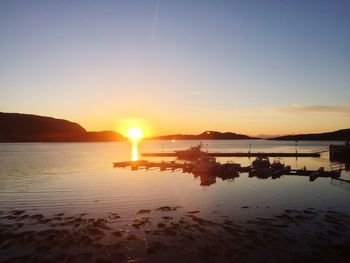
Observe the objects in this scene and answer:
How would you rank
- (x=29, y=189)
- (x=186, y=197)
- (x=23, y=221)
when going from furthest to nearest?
(x=29, y=189)
(x=186, y=197)
(x=23, y=221)

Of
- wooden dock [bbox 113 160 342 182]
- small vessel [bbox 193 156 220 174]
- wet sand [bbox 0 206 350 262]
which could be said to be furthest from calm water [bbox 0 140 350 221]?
small vessel [bbox 193 156 220 174]

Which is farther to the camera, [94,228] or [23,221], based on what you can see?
[23,221]

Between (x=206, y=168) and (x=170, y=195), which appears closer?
(x=170, y=195)

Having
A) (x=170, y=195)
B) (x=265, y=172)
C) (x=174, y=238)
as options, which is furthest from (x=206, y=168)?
(x=174, y=238)

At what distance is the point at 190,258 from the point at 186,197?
23639 mm

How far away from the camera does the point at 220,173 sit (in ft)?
234

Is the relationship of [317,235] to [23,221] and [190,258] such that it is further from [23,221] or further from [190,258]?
[23,221]

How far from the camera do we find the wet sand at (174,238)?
881 inches

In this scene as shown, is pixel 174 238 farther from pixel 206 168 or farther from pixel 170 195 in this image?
pixel 206 168

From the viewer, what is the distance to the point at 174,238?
26.3 meters

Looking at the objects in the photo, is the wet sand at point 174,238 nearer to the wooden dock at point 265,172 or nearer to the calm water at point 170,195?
the calm water at point 170,195

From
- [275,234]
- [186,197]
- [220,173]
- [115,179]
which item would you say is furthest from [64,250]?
[220,173]

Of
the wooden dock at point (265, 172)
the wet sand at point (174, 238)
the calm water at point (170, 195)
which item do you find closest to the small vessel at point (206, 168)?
the wooden dock at point (265, 172)

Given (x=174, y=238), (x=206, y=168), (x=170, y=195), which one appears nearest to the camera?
(x=174, y=238)
